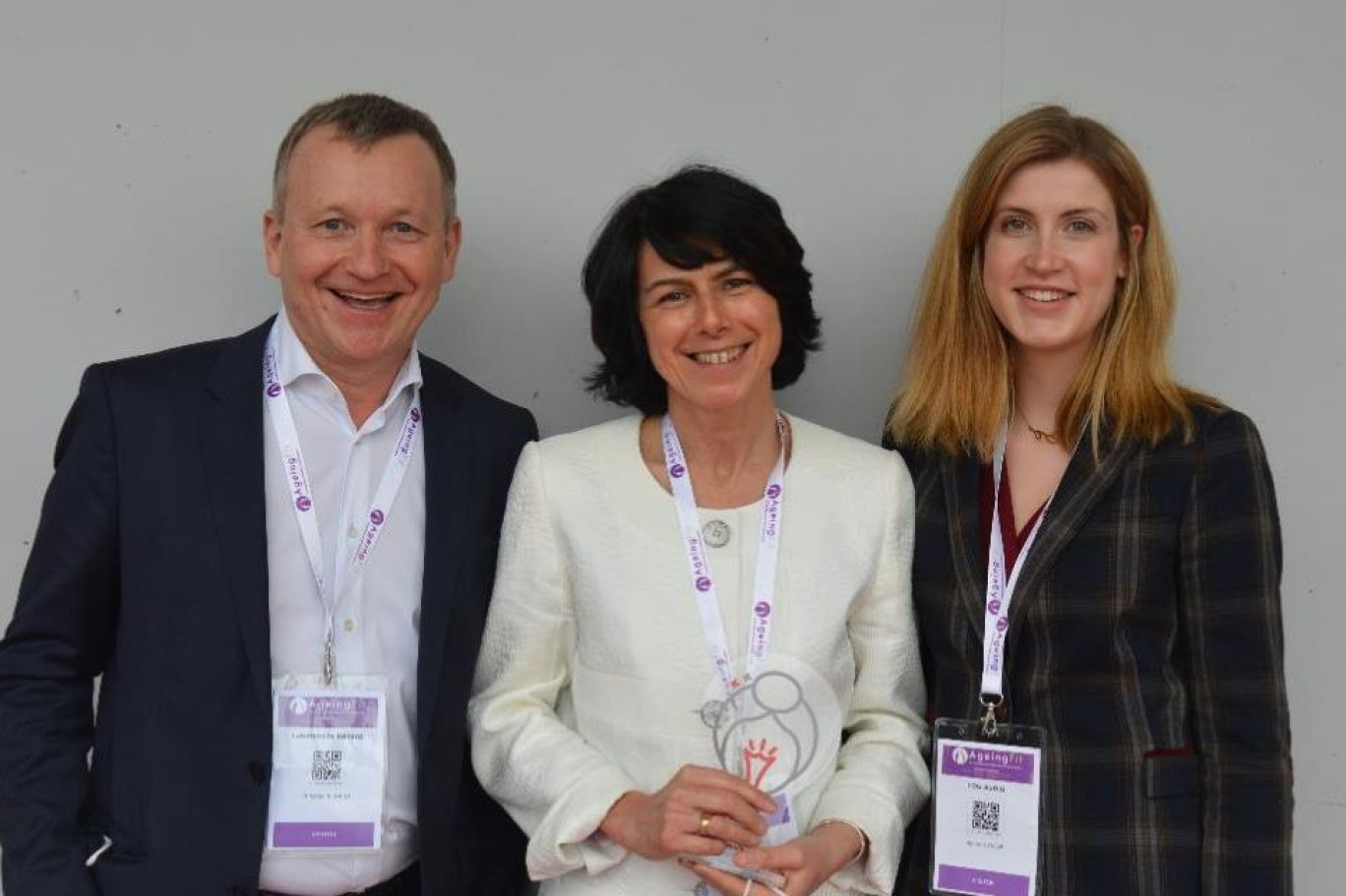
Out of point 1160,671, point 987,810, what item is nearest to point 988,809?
point 987,810

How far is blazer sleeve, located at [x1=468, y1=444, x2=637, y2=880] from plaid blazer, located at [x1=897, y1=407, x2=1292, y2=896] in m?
Result: 0.71

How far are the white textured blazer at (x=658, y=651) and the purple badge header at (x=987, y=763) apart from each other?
66 millimetres

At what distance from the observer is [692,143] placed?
2977mm

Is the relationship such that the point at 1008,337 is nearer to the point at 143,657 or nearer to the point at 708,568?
the point at 708,568

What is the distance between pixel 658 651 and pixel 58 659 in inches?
38.3

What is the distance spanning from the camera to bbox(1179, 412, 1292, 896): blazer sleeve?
2090mm

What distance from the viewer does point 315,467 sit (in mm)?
2260

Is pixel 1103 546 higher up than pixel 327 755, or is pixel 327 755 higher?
pixel 1103 546

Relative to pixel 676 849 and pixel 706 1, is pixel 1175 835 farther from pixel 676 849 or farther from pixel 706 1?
pixel 706 1

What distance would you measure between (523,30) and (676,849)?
189 centimetres

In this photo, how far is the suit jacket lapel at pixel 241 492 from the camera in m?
2.07

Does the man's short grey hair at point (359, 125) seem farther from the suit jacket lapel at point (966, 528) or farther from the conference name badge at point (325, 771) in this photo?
the suit jacket lapel at point (966, 528)

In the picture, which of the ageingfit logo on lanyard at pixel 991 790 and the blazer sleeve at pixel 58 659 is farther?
the ageingfit logo on lanyard at pixel 991 790

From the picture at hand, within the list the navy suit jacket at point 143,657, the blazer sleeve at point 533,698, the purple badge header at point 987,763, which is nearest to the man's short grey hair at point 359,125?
the navy suit jacket at point 143,657
